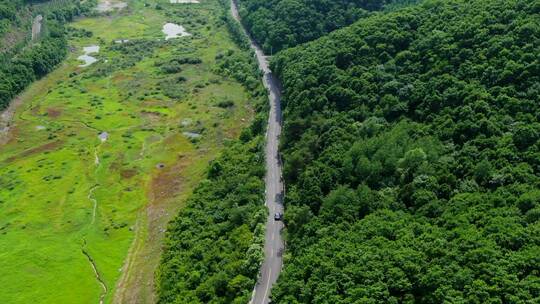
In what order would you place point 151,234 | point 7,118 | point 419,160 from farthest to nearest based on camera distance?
point 7,118, point 151,234, point 419,160

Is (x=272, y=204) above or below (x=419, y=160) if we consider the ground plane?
below

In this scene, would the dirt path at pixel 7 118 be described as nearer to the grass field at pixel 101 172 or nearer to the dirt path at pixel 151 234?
the grass field at pixel 101 172

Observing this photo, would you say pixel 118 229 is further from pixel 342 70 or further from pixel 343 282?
pixel 342 70

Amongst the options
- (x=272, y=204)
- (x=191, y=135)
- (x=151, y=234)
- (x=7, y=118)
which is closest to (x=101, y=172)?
(x=191, y=135)

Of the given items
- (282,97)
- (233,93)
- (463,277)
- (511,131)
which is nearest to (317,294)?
(463,277)

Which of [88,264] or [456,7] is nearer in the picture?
[88,264]

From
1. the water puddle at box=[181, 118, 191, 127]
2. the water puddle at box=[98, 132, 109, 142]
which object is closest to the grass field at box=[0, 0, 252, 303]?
the water puddle at box=[181, 118, 191, 127]

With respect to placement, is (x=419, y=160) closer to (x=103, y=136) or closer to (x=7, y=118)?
(x=103, y=136)
